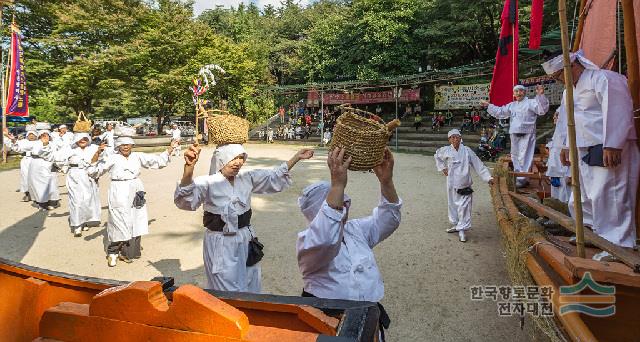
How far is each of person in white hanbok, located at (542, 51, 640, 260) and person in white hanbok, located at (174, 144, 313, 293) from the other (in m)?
2.39

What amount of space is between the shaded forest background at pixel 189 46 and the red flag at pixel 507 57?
587 inches

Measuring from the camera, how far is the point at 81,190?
23.6 feet

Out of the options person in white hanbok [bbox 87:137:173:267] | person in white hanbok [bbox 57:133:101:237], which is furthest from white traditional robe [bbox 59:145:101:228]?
person in white hanbok [bbox 87:137:173:267]

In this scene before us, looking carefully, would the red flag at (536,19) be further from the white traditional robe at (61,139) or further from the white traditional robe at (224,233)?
the white traditional robe at (61,139)

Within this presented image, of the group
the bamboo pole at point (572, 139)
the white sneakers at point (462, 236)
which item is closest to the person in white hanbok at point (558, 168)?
the white sneakers at point (462, 236)

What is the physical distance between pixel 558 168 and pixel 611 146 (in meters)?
2.69

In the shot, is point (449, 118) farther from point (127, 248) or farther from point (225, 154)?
point (225, 154)

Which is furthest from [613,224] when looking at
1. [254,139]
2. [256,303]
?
[254,139]

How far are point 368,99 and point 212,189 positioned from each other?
937 inches

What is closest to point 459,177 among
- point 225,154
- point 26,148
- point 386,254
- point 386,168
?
point 386,254

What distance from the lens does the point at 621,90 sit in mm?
2891

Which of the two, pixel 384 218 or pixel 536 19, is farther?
pixel 536 19

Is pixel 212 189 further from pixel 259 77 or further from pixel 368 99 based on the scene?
pixel 259 77

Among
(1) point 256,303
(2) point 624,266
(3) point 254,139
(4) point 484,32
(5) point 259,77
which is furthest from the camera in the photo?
(5) point 259,77
